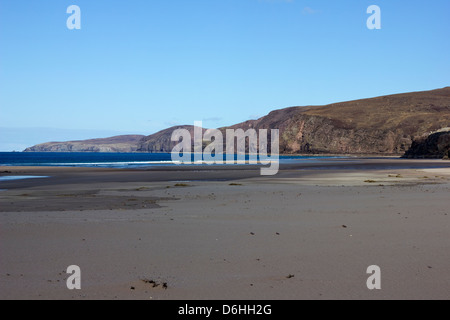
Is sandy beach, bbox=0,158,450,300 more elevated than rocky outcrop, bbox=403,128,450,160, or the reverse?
Result: rocky outcrop, bbox=403,128,450,160

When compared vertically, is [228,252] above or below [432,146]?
below

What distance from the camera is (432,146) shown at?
124m

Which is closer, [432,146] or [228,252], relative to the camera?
[228,252]

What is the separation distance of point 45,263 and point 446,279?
224 inches

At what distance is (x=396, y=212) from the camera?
12391 millimetres

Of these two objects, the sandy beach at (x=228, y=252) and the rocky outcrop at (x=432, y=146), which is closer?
the sandy beach at (x=228, y=252)

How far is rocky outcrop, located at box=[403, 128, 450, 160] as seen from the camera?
118000mm

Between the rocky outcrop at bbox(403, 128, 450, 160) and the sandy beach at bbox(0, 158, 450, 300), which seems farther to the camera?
the rocky outcrop at bbox(403, 128, 450, 160)

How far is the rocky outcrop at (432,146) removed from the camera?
118000 mm
